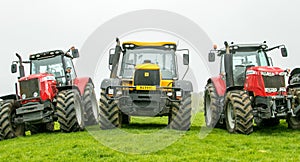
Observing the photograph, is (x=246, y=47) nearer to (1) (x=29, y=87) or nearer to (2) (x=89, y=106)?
(2) (x=89, y=106)

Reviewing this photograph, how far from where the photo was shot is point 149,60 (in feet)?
43.8

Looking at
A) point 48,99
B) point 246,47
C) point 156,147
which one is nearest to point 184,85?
point 246,47

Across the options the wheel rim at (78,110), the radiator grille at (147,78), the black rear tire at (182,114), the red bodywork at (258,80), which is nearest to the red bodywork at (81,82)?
the wheel rim at (78,110)

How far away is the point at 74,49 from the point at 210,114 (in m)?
4.73

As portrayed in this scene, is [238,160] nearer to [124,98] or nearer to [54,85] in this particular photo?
[124,98]

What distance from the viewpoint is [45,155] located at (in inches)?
343

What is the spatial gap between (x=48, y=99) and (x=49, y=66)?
2.00m

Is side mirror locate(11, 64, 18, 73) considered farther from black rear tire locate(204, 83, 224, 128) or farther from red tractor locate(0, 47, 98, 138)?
black rear tire locate(204, 83, 224, 128)

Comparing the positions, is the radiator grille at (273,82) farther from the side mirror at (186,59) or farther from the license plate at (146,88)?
the license plate at (146,88)

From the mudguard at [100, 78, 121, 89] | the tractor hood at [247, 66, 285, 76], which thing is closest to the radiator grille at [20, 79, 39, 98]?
the mudguard at [100, 78, 121, 89]

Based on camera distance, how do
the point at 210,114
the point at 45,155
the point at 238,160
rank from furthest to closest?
the point at 210,114 < the point at 45,155 < the point at 238,160

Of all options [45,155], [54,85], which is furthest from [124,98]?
[45,155]

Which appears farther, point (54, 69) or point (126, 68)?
point (54, 69)

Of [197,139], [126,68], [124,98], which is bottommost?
[197,139]
